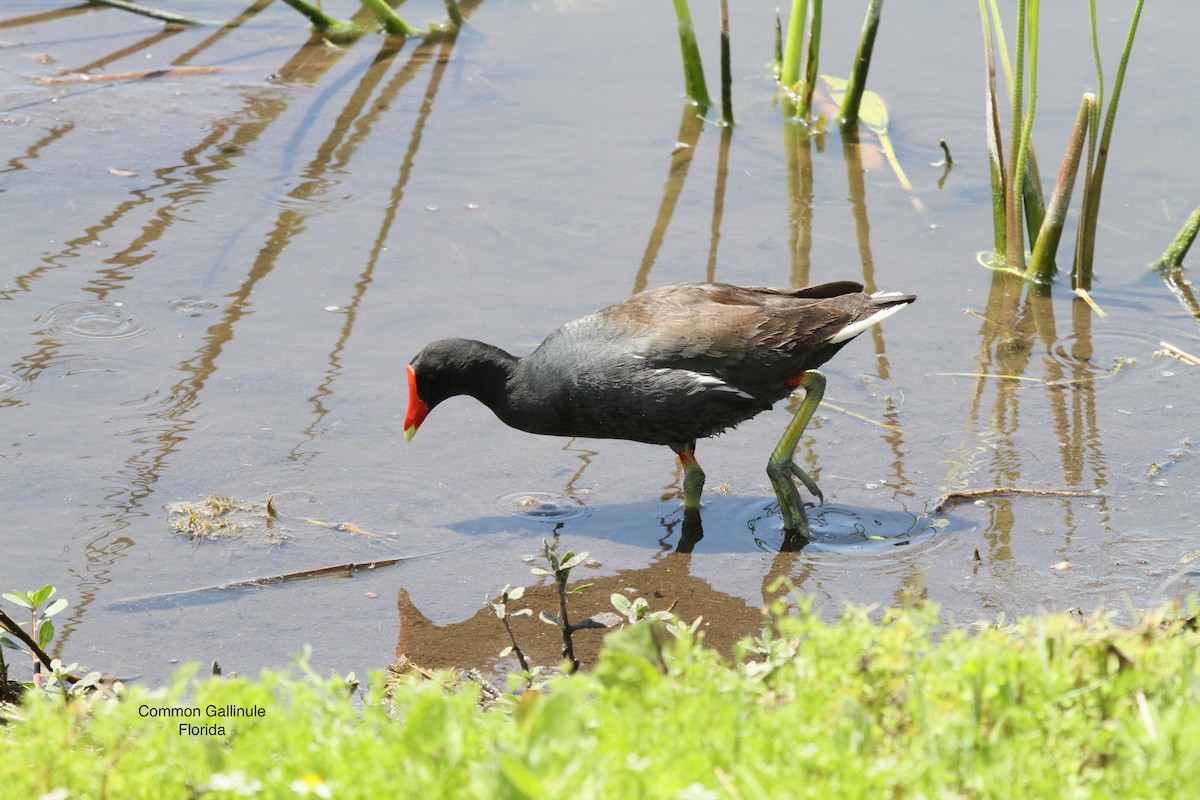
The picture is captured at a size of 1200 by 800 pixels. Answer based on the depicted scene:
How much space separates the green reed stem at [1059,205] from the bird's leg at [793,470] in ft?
5.85

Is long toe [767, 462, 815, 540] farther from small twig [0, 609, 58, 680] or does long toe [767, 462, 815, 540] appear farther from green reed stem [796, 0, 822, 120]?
green reed stem [796, 0, 822, 120]

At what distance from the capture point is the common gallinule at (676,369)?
14.1 ft

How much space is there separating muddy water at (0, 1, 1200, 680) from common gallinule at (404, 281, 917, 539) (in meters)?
0.30

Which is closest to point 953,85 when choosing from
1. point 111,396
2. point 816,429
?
point 816,429

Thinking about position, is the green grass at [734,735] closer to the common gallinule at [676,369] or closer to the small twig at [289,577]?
the small twig at [289,577]

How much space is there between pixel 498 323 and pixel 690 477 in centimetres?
155

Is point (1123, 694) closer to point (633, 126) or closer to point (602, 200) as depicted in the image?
point (602, 200)

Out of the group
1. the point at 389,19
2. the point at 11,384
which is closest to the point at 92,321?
the point at 11,384

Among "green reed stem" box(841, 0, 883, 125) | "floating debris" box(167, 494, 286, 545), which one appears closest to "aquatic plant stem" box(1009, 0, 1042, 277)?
"green reed stem" box(841, 0, 883, 125)

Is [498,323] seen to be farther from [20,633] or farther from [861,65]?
[20,633]

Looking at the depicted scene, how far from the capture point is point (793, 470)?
4.42 metres

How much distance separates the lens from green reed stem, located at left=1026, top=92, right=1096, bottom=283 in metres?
5.36

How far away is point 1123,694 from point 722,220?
4.91m

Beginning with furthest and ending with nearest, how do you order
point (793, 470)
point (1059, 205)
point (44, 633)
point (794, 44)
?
point (794, 44), point (1059, 205), point (793, 470), point (44, 633)
